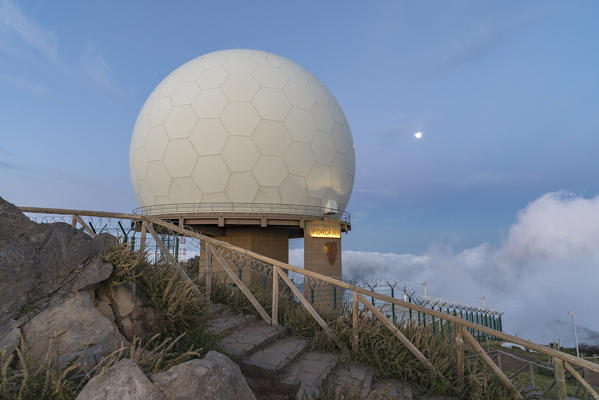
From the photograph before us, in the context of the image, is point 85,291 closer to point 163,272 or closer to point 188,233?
point 163,272

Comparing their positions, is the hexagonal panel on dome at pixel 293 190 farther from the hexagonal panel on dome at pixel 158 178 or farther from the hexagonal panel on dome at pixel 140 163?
the hexagonal panel on dome at pixel 140 163

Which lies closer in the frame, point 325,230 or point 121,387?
point 121,387

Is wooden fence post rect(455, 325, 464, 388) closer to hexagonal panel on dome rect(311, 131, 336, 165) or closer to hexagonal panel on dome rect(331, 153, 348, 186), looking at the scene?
hexagonal panel on dome rect(311, 131, 336, 165)

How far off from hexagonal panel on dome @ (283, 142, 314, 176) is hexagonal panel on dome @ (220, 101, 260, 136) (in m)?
1.89

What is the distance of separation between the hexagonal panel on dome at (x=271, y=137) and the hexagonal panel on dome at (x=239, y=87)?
5.09 ft

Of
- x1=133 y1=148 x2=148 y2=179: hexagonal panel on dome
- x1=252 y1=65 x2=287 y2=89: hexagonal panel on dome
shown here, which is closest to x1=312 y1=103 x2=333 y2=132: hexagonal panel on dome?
x1=252 y1=65 x2=287 y2=89: hexagonal panel on dome

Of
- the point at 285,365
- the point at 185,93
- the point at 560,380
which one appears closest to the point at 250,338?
the point at 285,365

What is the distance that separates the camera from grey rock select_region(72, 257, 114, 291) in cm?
344

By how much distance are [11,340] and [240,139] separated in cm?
1137

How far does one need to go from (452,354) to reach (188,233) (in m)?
4.91

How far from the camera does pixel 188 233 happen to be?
240 inches

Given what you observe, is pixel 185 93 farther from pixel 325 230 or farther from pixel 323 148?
pixel 325 230

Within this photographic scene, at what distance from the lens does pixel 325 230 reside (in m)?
15.2

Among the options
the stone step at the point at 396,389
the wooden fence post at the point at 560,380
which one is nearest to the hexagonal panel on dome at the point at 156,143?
the stone step at the point at 396,389
